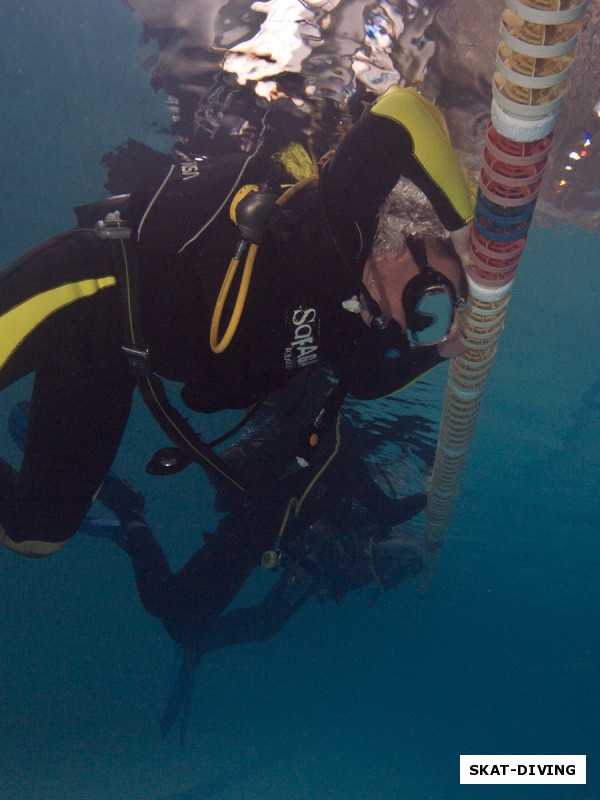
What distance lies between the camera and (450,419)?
4.26m

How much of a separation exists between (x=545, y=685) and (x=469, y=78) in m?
45.9

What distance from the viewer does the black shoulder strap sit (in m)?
2.58

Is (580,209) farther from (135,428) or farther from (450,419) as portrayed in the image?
(135,428)

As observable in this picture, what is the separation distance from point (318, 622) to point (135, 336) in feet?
131

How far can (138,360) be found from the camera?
2697 mm

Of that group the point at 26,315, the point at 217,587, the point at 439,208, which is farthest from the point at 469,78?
the point at 217,587

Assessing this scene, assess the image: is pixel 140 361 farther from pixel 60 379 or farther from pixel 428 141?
pixel 428 141

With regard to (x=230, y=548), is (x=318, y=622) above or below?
below

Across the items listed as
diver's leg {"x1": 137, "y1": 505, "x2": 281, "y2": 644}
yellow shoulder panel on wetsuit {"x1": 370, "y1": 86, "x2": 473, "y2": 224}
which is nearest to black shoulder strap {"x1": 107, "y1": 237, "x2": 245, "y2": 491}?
yellow shoulder panel on wetsuit {"x1": 370, "y1": 86, "x2": 473, "y2": 224}

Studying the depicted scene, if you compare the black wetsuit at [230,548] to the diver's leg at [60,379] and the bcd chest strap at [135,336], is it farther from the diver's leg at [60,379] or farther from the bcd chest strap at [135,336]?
the bcd chest strap at [135,336]

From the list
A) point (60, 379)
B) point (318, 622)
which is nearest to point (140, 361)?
point (60, 379)

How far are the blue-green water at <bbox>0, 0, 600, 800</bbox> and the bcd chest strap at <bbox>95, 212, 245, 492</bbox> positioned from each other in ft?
16.3

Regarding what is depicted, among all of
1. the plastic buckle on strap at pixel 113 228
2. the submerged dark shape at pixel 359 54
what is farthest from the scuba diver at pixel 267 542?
the submerged dark shape at pixel 359 54

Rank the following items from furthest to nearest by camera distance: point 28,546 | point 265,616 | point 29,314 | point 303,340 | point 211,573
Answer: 1. point 265,616
2. point 211,573
3. point 28,546
4. point 303,340
5. point 29,314
